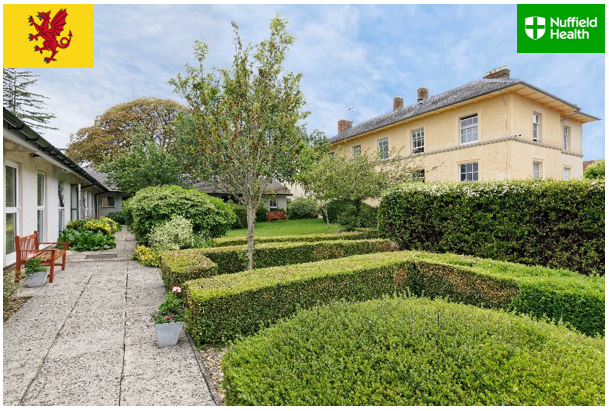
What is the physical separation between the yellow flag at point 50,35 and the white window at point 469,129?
58.6ft

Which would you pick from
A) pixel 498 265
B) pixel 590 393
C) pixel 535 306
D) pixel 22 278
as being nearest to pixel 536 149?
pixel 498 265

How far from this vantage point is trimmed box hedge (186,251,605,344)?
406 cm

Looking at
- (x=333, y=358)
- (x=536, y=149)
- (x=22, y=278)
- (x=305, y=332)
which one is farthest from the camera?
(x=536, y=149)

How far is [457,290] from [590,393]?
366cm

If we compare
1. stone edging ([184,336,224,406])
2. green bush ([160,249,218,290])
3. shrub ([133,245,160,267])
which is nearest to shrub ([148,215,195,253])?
shrub ([133,245,160,267])

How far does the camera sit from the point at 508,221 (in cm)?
769

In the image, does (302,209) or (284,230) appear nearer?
(284,230)

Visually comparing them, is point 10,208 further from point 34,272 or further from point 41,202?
point 41,202

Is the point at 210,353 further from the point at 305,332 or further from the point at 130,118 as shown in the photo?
the point at 130,118

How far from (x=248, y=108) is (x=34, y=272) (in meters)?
5.33

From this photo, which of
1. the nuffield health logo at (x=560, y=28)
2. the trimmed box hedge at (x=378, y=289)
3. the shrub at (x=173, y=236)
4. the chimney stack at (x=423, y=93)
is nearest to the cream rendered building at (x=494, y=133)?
the chimney stack at (x=423, y=93)

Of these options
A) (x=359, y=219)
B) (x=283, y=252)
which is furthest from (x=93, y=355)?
(x=359, y=219)

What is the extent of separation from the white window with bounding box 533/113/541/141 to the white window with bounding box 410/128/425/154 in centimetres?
555

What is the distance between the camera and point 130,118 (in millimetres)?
30922
